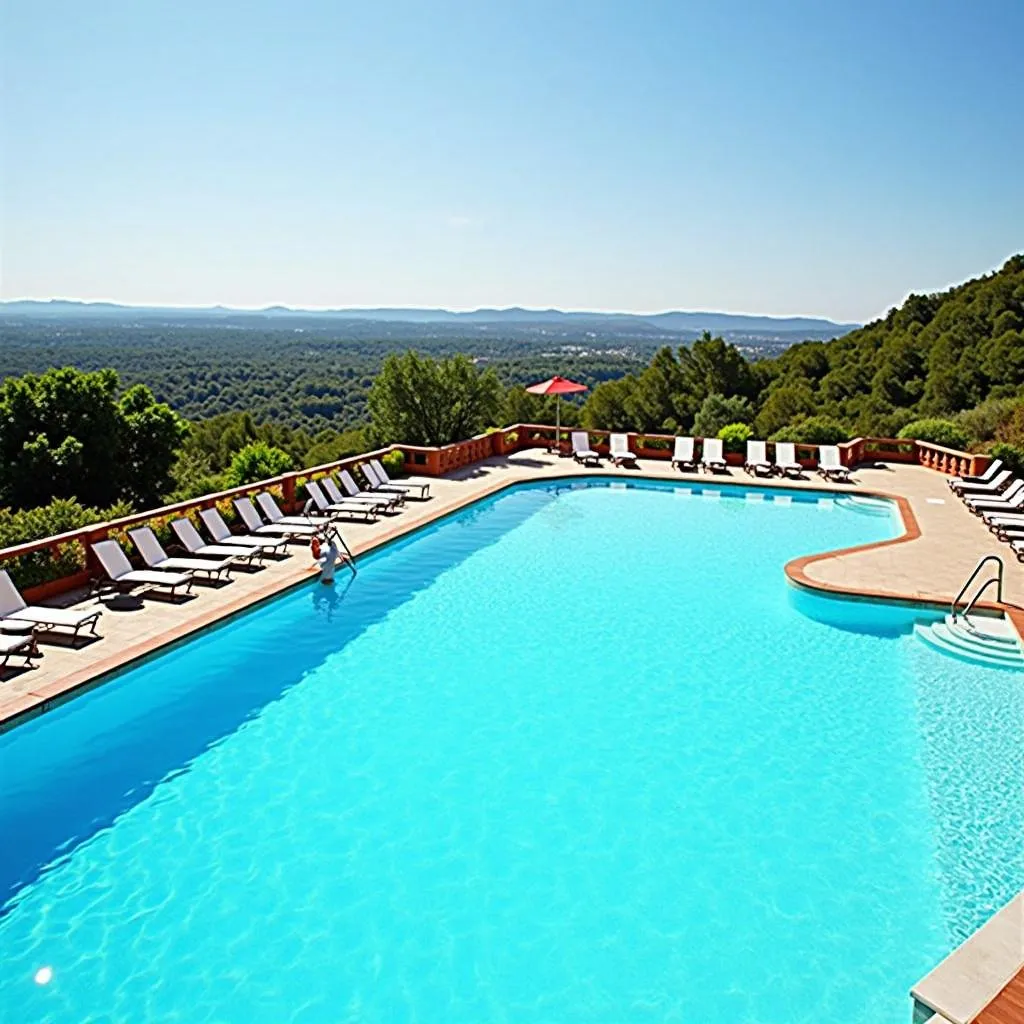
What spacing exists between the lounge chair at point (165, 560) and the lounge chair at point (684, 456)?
11.3 m

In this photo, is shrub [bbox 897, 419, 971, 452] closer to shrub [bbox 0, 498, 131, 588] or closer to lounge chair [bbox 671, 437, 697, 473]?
lounge chair [bbox 671, 437, 697, 473]

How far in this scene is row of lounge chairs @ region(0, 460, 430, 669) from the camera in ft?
26.7

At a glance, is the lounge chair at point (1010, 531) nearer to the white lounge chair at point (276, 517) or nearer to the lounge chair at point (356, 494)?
the lounge chair at point (356, 494)

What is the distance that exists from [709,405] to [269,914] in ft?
97.4

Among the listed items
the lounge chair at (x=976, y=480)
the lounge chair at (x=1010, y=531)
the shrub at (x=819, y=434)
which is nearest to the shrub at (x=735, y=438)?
the shrub at (x=819, y=434)

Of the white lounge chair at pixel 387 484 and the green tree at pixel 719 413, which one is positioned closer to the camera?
the white lounge chair at pixel 387 484

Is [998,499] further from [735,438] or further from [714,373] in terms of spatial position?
[714,373]

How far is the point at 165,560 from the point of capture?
10.4 meters

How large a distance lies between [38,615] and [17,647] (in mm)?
840

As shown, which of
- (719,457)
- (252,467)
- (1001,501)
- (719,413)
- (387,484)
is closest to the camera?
(1001,501)

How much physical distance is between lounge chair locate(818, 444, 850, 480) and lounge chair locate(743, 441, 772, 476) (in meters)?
1.12

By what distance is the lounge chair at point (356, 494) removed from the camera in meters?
14.1

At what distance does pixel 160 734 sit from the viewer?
7094 mm

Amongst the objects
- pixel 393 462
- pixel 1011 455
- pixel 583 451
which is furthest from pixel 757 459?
pixel 393 462
